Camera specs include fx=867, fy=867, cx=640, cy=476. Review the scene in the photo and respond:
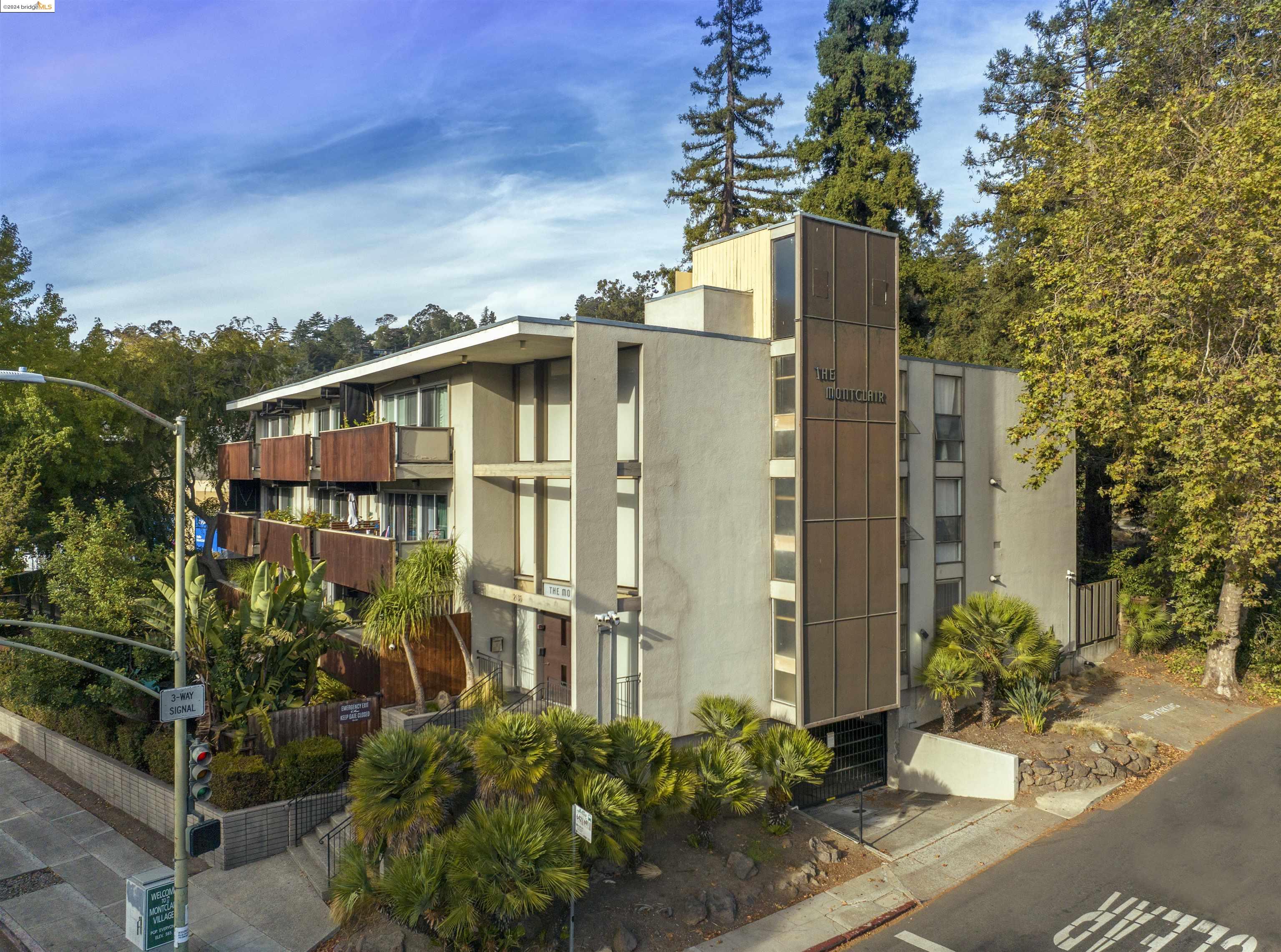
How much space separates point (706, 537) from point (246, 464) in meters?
21.4

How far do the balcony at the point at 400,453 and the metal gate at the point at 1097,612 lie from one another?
1976 centimetres

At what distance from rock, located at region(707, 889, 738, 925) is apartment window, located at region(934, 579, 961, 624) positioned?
11.3m

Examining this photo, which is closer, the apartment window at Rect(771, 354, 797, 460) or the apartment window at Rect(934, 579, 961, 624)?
the apartment window at Rect(771, 354, 797, 460)

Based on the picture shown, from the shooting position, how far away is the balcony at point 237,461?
32.1 metres

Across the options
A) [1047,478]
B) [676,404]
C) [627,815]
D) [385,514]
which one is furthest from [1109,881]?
[385,514]

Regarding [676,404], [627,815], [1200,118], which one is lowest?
[627,815]

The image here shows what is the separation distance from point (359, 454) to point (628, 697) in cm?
941

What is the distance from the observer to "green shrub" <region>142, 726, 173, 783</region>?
58.1 ft

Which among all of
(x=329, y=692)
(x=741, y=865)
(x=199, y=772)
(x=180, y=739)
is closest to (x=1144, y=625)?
(x=741, y=865)

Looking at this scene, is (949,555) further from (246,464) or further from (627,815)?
(246,464)

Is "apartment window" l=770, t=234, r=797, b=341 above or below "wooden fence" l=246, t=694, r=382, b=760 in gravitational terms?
above

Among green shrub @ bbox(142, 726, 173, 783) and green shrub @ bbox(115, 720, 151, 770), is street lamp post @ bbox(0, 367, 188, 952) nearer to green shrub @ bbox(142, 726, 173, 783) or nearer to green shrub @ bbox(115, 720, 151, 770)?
green shrub @ bbox(142, 726, 173, 783)

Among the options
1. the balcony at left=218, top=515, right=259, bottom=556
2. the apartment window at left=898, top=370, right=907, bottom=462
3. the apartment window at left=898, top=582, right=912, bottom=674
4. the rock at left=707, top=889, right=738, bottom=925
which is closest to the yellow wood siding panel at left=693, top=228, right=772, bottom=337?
the apartment window at left=898, top=370, right=907, bottom=462

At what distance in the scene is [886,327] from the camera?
1992 cm
